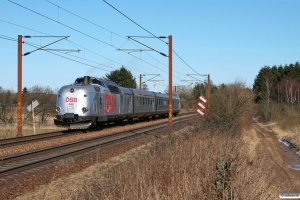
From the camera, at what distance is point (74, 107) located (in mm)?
25484

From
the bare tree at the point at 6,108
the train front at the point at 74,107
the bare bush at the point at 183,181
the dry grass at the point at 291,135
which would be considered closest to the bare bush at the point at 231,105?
the dry grass at the point at 291,135

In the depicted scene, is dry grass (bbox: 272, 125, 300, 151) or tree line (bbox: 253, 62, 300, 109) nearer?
dry grass (bbox: 272, 125, 300, 151)

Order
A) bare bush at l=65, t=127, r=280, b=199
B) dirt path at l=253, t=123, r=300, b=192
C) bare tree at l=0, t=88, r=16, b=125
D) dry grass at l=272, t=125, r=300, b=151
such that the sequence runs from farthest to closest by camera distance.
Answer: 1. bare tree at l=0, t=88, r=16, b=125
2. dry grass at l=272, t=125, r=300, b=151
3. dirt path at l=253, t=123, r=300, b=192
4. bare bush at l=65, t=127, r=280, b=199

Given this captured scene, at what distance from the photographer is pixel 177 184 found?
25.6 feet

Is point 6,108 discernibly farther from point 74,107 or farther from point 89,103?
point 89,103

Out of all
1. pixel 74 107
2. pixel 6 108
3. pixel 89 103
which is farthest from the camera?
pixel 6 108

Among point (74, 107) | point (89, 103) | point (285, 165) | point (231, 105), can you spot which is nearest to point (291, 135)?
point (231, 105)

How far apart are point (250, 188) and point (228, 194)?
82 centimetres

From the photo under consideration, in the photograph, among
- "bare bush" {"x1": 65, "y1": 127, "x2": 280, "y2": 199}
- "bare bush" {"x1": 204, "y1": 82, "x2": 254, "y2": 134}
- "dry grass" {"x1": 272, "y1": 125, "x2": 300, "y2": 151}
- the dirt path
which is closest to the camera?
"bare bush" {"x1": 65, "y1": 127, "x2": 280, "y2": 199}

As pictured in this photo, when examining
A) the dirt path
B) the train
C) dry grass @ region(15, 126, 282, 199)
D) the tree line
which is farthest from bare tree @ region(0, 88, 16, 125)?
the tree line

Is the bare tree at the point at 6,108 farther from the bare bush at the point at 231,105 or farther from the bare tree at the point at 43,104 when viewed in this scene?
the bare bush at the point at 231,105

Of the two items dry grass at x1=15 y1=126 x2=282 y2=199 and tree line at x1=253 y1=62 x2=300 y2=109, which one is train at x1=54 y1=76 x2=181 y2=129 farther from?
tree line at x1=253 y1=62 x2=300 y2=109

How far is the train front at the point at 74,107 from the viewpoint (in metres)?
25.4

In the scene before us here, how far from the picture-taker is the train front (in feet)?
83.3
